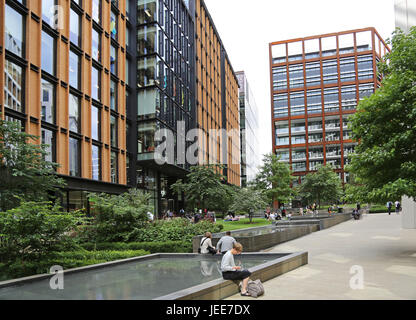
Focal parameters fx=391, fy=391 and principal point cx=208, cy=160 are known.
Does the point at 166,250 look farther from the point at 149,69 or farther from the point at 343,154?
the point at 343,154

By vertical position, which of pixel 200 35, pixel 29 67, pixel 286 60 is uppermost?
pixel 286 60

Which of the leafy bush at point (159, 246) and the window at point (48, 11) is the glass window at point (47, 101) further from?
the leafy bush at point (159, 246)

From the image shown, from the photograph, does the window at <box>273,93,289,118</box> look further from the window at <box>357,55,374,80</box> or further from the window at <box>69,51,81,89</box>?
the window at <box>69,51,81,89</box>

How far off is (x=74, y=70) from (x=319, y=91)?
74.9 m

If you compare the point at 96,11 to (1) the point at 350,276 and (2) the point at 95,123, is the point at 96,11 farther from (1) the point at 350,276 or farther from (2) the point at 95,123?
(1) the point at 350,276

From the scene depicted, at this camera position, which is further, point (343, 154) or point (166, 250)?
point (343, 154)

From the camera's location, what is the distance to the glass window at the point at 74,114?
95.9 ft

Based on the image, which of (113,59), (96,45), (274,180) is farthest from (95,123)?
(274,180)

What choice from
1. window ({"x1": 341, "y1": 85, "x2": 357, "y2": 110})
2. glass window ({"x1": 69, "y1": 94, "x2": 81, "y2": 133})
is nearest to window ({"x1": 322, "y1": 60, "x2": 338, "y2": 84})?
window ({"x1": 341, "y1": 85, "x2": 357, "y2": 110})

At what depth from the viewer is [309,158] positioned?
92.9 meters

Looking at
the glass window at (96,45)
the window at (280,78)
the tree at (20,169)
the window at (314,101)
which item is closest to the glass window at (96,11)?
the glass window at (96,45)

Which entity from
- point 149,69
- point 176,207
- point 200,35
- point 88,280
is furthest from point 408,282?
point 200,35
